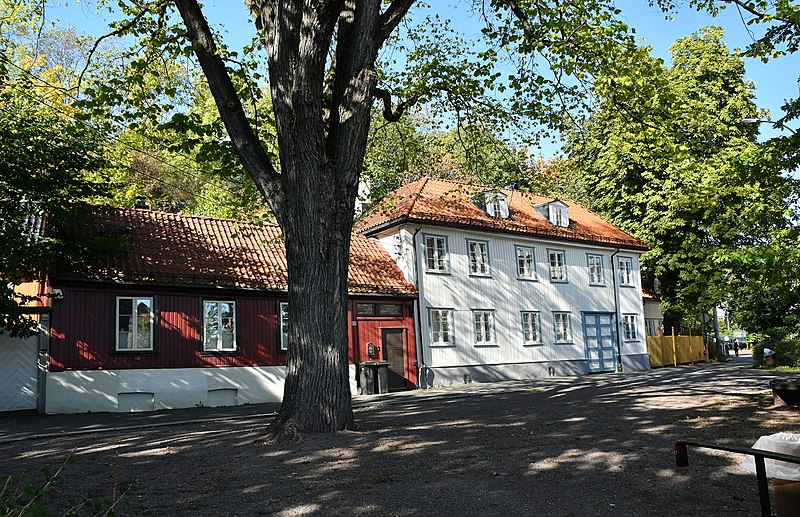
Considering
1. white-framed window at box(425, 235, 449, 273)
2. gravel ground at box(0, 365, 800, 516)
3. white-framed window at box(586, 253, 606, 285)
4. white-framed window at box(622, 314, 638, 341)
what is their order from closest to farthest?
gravel ground at box(0, 365, 800, 516)
white-framed window at box(425, 235, 449, 273)
white-framed window at box(586, 253, 606, 285)
white-framed window at box(622, 314, 638, 341)

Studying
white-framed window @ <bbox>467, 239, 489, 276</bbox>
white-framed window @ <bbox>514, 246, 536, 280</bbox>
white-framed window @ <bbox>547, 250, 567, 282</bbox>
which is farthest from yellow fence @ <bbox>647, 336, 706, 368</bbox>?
white-framed window @ <bbox>467, 239, 489, 276</bbox>

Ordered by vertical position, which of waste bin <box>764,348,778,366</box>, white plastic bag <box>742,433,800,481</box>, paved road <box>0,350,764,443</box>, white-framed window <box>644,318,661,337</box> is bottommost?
paved road <box>0,350,764,443</box>

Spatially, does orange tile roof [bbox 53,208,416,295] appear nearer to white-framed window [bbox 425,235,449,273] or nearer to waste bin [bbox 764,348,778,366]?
white-framed window [bbox 425,235,449,273]

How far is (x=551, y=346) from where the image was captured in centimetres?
2886

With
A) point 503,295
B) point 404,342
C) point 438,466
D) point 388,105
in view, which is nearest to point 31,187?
point 388,105

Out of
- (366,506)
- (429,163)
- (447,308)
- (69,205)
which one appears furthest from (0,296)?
(429,163)

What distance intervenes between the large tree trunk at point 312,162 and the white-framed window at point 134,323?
9853 millimetres

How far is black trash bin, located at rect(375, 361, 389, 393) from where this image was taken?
2198 cm

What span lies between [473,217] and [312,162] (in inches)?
690

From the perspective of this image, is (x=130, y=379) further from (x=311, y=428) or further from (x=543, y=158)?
(x=543, y=158)

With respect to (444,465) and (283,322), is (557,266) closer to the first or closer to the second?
(283,322)

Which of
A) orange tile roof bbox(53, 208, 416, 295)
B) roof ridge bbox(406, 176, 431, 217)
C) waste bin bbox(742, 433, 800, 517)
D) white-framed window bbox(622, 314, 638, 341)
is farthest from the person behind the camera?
white-framed window bbox(622, 314, 638, 341)

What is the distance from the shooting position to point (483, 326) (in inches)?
1045

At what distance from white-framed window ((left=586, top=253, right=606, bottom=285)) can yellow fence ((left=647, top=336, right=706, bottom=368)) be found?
4.82 m
